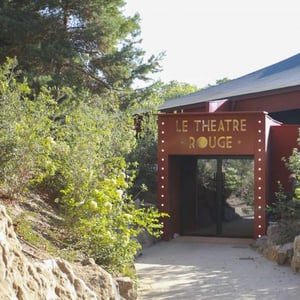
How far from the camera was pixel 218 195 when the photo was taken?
40.0 feet

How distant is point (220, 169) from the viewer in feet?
40.1

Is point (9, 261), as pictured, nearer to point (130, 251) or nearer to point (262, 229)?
point (130, 251)

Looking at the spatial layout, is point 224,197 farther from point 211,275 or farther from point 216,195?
point 211,275

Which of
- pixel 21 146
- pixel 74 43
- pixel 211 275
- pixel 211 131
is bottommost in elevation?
pixel 211 275

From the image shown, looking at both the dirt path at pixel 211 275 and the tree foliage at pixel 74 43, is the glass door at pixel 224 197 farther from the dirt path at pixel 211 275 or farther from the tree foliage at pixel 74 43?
the tree foliage at pixel 74 43

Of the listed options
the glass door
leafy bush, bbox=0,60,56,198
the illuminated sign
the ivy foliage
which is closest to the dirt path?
the ivy foliage

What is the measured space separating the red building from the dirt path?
1.28 metres

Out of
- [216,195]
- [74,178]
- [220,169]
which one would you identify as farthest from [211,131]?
[74,178]

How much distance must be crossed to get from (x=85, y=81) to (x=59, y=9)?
240 centimetres

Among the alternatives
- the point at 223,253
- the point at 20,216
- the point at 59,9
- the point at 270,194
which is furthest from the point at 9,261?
the point at 59,9

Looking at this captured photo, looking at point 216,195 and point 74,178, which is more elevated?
point 74,178

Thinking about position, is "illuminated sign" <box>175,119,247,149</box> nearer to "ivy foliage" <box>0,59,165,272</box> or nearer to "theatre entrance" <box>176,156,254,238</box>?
"theatre entrance" <box>176,156,254,238</box>

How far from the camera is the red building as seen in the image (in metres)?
11.4

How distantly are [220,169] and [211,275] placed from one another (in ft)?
15.2
